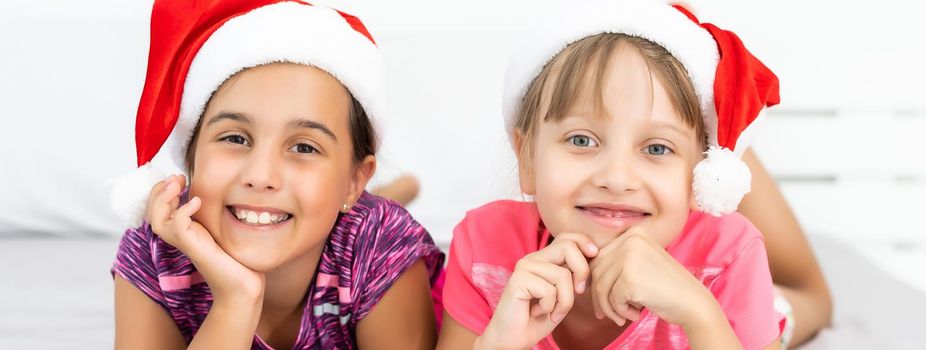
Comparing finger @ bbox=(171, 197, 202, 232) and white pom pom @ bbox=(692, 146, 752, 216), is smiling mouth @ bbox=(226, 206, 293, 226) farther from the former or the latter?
white pom pom @ bbox=(692, 146, 752, 216)

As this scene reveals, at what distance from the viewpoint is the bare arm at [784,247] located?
153cm

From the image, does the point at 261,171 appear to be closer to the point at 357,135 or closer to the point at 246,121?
the point at 246,121

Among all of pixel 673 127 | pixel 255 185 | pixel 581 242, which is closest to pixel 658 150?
pixel 673 127

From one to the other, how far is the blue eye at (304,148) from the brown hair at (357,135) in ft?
0.22

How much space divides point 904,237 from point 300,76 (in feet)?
6.21

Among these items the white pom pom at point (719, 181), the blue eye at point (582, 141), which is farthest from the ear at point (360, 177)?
the white pom pom at point (719, 181)

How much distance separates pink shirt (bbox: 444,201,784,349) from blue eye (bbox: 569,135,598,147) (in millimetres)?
210

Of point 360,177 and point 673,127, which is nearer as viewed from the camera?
point 673,127

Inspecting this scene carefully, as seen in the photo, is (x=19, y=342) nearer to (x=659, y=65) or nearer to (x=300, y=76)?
(x=300, y=76)

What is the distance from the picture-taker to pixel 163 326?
123 cm

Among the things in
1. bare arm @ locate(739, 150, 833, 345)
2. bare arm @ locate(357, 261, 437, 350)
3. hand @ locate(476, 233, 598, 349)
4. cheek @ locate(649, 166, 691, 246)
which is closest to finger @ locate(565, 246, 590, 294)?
hand @ locate(476, 233, 598, 349)

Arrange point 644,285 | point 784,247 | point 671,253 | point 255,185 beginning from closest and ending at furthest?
point 644,285 → point 255,185 → point 671,253 → point 784,247

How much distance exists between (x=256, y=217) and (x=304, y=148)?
0.34 feet

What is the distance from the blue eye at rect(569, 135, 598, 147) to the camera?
1040 mm
